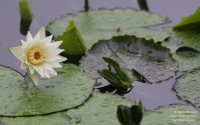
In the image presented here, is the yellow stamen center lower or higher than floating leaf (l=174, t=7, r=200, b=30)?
higher

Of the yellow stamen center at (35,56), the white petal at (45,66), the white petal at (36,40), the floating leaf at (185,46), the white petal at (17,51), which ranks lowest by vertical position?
the floating leaf at (185,46)

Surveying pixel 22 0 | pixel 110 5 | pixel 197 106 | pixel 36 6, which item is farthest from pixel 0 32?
pixel 197 106

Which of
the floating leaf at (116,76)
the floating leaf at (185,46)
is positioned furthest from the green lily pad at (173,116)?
the floating leaf at (185,46)

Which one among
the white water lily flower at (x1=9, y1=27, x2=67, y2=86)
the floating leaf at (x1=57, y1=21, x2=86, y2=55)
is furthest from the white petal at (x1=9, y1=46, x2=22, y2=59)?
the floating leaf at (x1=57, y1=21, x2=86, y2=55)

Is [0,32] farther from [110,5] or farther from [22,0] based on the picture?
[110,5]

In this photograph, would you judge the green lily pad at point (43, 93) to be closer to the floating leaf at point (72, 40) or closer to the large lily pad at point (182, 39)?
the floating leaf at point (72, 40)

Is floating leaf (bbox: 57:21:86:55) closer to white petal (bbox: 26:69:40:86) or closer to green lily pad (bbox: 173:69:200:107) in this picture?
white petal (bbox: 26:69:40:86)
